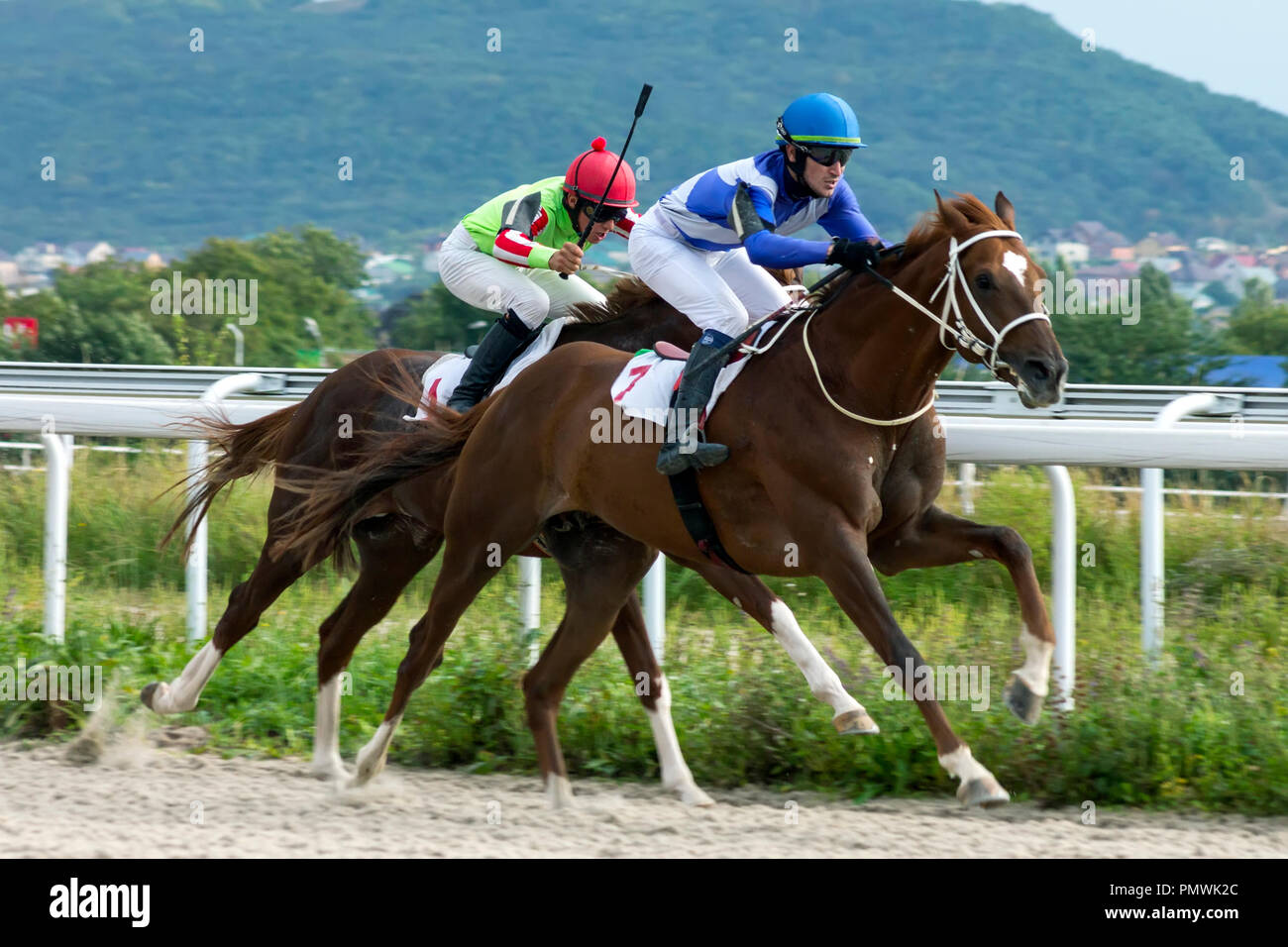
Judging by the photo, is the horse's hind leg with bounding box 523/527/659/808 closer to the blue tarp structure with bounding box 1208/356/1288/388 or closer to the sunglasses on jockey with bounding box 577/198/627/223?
the sunglasses on jockey with bounding box 577/198/627/223

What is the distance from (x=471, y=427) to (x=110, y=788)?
5.09 ft

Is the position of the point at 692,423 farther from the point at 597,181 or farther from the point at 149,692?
the point at 149,692

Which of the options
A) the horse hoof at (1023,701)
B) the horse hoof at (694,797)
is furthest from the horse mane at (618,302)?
the horse hoof at (1023,701)

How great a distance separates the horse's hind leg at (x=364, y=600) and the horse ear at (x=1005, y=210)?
219cm

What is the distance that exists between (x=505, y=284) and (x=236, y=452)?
47.0 inches

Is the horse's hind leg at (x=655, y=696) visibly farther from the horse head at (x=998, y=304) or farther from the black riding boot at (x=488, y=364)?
the horse head at (x=998, y=304)

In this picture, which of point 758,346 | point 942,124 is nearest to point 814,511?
point 758,346

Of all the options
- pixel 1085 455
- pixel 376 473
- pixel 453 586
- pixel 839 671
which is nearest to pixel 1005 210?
pixel 1085 455

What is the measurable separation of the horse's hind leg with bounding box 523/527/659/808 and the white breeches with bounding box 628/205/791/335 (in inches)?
28.8

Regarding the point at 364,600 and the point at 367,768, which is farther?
the point at 364,600

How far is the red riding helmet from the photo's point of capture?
4.98m

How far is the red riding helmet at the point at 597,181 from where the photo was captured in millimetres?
4977

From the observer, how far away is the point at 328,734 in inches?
186
